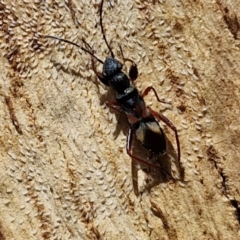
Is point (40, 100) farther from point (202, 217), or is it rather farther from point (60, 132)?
point (202, 217)

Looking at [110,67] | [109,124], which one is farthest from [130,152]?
[110,67]

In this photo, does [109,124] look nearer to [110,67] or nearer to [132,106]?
[132,106]

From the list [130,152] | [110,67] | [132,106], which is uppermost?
[110,67]

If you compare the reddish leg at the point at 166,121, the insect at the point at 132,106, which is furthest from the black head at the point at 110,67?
the reddish leg at the point at 166,121

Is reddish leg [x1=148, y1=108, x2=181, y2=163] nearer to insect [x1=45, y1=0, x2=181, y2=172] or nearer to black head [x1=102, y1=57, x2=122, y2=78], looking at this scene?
insect [x1=45, y1=0, x2=181, y2=172]

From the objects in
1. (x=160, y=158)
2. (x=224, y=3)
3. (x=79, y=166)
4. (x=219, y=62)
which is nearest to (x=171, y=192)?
(x=160, y=158)
